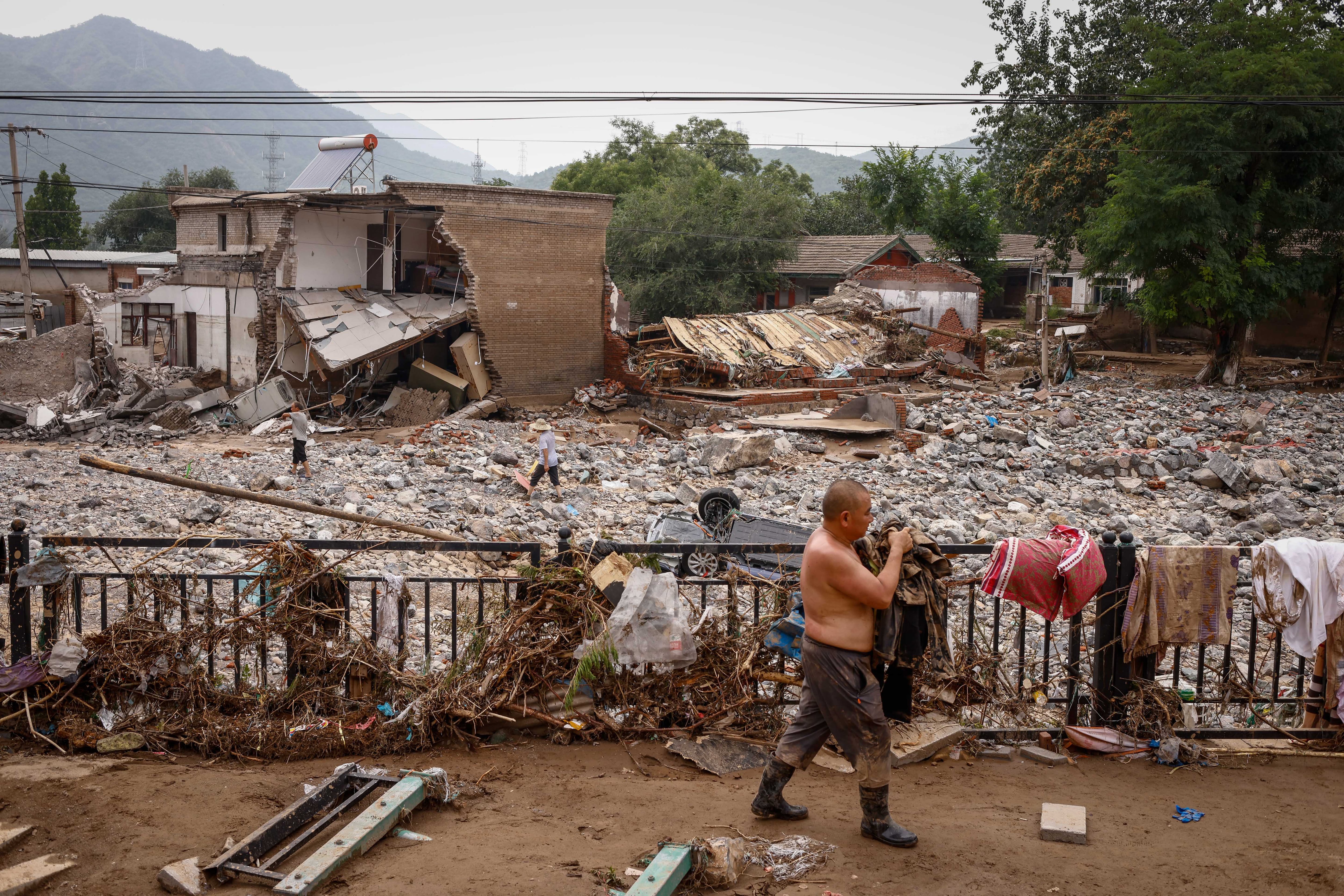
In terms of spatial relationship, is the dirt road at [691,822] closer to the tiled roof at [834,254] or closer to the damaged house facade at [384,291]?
the damaged house facade at [384,291]

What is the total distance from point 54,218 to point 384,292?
32.6 m

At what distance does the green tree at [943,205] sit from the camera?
36.4 meters

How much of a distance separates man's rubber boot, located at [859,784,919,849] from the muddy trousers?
29 mm

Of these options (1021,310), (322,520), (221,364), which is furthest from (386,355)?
(1021,310)

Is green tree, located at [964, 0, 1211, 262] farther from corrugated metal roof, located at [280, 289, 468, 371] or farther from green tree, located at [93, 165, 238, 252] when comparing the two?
green tree, located at [93, 165, 238, 252]

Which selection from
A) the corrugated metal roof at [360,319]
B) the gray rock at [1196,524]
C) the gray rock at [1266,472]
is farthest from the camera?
the corrugated metal roof at [360,319]

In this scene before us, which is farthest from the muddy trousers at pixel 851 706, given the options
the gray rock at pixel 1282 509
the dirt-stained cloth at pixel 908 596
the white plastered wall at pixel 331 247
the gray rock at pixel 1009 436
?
the white plastered wall at pixel 331 247

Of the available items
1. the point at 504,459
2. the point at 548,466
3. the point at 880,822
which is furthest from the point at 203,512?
the point at 880,822

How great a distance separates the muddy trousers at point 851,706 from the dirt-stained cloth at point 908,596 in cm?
16

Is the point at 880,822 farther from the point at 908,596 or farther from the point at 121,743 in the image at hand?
the point at 121,743

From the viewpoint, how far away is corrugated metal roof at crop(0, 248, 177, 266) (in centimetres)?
4259

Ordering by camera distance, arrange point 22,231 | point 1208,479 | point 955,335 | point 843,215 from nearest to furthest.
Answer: point 1208,479 → point 955,335 → point 22,231 → point 843,215

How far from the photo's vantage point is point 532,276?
2397cm

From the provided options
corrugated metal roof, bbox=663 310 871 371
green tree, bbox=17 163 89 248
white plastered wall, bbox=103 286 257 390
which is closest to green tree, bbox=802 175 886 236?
corrugated metal roof, bbox=663 310 871 371
